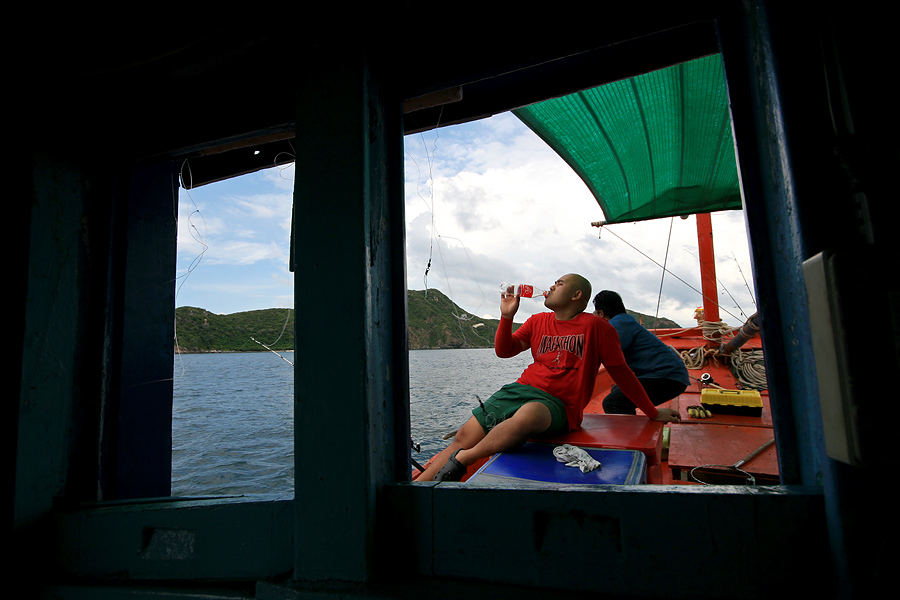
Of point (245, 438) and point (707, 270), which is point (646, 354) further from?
point (245, 438)

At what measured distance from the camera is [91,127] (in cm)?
168

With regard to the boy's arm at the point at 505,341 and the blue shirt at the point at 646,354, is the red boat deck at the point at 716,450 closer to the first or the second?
the blue shirt at the point at 646,354

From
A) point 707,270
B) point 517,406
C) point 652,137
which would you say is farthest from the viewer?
point 707,270

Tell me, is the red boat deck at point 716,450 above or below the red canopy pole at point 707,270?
below

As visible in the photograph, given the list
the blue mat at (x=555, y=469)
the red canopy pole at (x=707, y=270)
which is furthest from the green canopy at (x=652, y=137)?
the blue mat at (x=555, y=469)

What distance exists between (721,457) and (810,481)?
1.53 m

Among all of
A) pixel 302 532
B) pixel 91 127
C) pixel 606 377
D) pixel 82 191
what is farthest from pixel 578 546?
pixel 606 377

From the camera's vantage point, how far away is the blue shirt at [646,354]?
10.7 ft

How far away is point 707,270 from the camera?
29.4 ft

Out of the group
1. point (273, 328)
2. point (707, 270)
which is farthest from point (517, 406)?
point (707, 270)

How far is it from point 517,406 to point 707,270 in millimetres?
8649

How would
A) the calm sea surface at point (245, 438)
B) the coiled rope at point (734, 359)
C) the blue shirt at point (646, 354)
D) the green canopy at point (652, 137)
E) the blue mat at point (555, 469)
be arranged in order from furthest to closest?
the calm sea surface at point (245, 438) < the coiled rope at point (734, 359) < the green canopy at point (652, 137) < the blue shirt at point (646, 354) < the blue mat at point (555, 469)

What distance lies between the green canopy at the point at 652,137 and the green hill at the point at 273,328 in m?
1.74

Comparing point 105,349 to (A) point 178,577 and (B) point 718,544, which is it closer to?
(A) point 178,577
